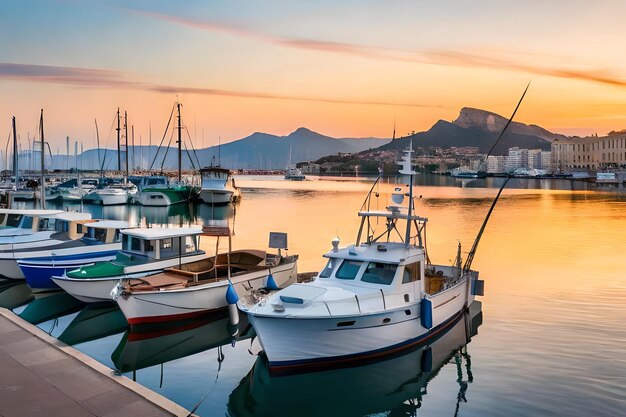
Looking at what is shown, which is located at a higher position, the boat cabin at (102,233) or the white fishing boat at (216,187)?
the white fishing boat at (216,187)

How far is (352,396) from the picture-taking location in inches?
568

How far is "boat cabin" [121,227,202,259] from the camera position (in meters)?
22.7

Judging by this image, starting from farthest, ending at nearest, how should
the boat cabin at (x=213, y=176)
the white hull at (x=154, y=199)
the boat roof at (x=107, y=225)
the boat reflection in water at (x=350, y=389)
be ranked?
1. the boat cabin at (x=213, y=176)
2. the white hull at (x=154, y=199)
3. the boat roof at (x=107, y=225)
4. the boat reflection in water at (x=350, y=389)

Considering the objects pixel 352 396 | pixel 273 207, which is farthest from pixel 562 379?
pixel 273 207

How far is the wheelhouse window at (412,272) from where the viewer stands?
16.9 m

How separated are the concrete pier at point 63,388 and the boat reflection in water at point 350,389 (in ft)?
10.7

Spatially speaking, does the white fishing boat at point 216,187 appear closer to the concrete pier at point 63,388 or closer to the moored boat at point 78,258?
the moored boat at point 78,258

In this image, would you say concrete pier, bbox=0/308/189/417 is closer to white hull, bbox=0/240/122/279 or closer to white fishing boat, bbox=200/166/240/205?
white hull, bbox=0/240/122/279

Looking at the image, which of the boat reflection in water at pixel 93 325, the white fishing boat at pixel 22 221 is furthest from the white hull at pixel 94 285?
the white fishing boat at pixel 22 221

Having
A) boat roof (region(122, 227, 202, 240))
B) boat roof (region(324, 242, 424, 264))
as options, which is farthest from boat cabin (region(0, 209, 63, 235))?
boat roof (region(324, 242, 424, 264))

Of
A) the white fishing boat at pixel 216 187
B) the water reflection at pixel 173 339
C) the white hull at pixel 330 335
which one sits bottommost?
the water reflection at pixel 173 339

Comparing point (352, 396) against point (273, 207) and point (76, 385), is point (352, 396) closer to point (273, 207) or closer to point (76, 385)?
point (76, 385)

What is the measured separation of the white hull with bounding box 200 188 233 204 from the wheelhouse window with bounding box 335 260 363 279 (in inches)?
2574

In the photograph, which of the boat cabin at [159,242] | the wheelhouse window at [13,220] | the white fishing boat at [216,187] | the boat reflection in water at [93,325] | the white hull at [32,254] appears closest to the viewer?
the boat reflection in water at [93,325]
